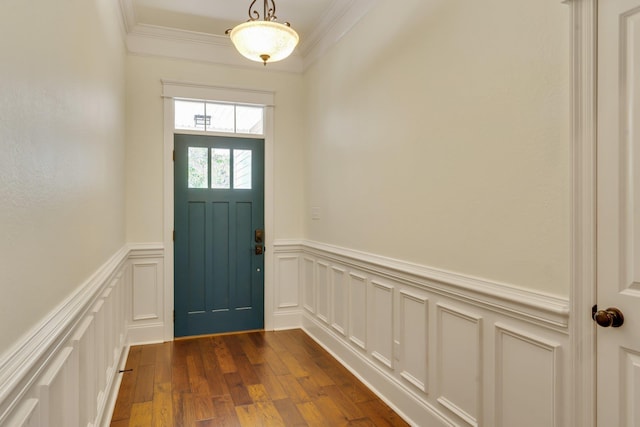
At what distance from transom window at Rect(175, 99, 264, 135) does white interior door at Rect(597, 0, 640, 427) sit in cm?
337

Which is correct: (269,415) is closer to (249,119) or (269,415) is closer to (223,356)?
(223,356)

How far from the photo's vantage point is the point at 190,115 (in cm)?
405

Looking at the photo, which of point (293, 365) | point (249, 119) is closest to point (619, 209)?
point (293, 365)

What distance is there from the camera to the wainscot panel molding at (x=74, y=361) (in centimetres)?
98

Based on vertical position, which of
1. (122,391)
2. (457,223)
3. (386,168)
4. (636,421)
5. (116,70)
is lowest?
(122,391)

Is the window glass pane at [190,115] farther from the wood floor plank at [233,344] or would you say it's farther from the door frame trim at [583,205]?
the door frame trim at [583,205]

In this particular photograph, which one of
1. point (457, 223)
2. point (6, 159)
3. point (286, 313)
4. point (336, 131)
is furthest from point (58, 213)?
point (286, 313)

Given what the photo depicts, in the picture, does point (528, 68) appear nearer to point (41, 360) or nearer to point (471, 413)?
point (471, 413)

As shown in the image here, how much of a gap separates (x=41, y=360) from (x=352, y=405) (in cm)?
201

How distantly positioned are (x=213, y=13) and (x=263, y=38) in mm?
1322

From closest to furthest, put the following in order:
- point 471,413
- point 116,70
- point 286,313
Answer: point 471,413, point 116,70, point 286,313

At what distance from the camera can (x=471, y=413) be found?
1957 millimetres

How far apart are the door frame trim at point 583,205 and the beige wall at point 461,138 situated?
5cm

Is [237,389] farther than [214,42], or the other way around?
[214,42]
